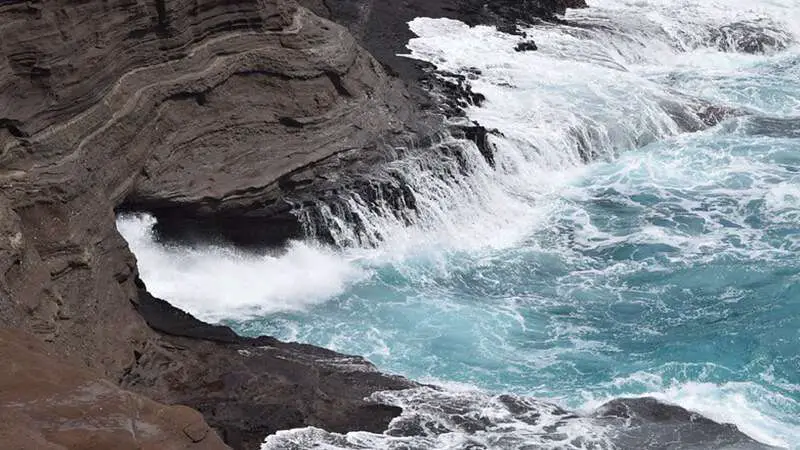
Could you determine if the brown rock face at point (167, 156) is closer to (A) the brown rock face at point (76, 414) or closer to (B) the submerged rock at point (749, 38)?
(A) the brown rock face at point (76, 414)

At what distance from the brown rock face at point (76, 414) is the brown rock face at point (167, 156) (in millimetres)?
49

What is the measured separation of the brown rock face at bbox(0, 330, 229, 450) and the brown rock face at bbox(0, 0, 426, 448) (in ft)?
0.16

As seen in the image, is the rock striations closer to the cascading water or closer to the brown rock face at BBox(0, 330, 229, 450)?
the brown rock face at BBox(0, 330, 229, 450)

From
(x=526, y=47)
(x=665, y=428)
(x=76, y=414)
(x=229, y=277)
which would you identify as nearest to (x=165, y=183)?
(x=229, y=277)

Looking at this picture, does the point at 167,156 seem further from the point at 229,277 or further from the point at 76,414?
the point at 76,414

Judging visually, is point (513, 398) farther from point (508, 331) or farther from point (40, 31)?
point (40, 31)

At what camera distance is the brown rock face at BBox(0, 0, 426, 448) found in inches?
501

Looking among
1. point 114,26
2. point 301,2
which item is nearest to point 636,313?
point 114,26

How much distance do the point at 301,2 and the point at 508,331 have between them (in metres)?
9.84

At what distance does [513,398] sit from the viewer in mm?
13625

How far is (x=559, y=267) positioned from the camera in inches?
747

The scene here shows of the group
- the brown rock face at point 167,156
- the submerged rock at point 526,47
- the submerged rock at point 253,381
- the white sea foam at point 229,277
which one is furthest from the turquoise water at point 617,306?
the submerged rock at point 526,47

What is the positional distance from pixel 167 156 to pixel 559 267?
6498 millimetres

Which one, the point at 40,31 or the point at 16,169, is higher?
the point at 40,31
